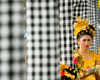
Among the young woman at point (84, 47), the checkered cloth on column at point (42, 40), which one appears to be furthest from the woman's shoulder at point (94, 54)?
the checkered cloth on column at point (42, 40)

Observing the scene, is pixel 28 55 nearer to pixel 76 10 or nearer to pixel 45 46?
pixel 45 46

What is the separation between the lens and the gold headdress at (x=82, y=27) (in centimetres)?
427

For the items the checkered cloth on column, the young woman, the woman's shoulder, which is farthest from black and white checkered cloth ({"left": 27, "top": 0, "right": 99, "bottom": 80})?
the woman's shoulder

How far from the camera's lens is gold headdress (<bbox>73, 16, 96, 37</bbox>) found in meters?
4.27

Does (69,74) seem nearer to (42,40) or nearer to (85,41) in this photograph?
(85,41)

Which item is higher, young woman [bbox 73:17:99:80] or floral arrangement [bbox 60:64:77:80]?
young woman [bbox 73:17:99:80]

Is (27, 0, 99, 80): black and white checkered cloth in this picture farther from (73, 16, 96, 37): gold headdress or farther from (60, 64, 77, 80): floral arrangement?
(73, 16, 96, 37): gold headdress

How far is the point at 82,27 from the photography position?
14.3 feet

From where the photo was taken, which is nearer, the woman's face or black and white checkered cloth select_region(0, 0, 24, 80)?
black and white checkered cloth select_region(0, 0, 24, 80)

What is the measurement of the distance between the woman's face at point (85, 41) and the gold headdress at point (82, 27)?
126 mm

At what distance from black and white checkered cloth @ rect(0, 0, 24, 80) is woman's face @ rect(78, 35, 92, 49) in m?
3.46

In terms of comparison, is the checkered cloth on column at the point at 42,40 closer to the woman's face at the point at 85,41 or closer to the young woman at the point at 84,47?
the young woman at the point at 84,47

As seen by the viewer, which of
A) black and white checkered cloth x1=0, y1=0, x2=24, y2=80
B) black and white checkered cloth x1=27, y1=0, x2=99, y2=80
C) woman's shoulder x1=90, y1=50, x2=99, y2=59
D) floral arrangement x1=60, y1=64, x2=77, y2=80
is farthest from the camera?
woman's shoulder x1=90, y1=50, x2=99, y2=59

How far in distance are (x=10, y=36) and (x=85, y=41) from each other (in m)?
3.58
